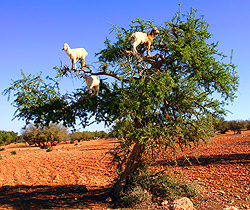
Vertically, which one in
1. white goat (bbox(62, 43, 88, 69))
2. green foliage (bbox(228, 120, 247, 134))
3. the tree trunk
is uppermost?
white goat (bbox(62, 43, 88, 69))

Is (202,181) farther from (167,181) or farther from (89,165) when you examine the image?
(89,165)

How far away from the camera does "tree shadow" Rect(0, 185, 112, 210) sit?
8.11 metres

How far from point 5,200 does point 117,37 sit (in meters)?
6.89

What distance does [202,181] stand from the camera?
31.2 feet

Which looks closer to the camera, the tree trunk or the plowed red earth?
the plowed red earth

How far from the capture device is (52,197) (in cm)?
923

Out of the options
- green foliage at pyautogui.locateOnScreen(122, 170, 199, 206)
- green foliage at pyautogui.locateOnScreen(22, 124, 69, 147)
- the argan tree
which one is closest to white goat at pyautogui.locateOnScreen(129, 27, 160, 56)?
the argan tree

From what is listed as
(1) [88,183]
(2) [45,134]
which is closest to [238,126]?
(2) [45,134]

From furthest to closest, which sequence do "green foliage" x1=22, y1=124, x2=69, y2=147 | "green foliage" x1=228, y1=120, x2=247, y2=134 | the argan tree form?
"green foliage" x1=228, y1=120, x2=247, y2=134
"green foliage" x1=22, y1=124, x2=69, y2=147
the argan tree

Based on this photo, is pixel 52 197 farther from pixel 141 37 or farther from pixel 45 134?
pixel 45 134

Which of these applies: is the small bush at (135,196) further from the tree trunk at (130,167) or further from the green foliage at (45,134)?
the green foliage at (45,134)

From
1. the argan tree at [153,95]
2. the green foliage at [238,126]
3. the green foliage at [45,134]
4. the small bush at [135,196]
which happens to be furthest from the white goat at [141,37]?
the green foliage at [238,126]

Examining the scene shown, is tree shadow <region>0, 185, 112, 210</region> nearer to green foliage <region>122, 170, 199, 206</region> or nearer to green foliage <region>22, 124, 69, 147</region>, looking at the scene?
green foliage <region>122, 170, 199, 206</region>

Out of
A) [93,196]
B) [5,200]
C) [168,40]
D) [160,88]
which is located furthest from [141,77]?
Result: [5,200]
